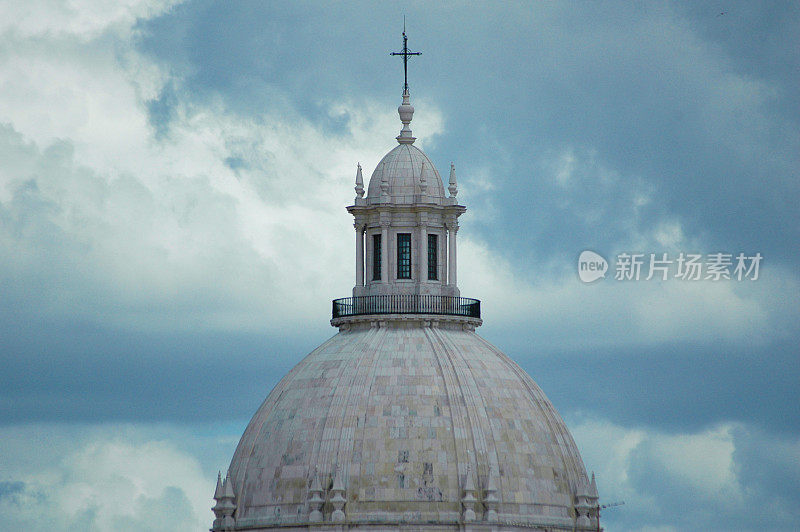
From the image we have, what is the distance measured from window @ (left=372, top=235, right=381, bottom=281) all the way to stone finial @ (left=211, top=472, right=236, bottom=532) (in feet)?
48.6

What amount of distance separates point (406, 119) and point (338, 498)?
2568cm

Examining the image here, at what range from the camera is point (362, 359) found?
163875mm

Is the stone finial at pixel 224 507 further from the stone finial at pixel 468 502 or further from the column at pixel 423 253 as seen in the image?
the column at pixel 423 253

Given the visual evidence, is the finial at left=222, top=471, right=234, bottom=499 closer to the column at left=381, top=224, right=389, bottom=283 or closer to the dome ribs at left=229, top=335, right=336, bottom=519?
the dome ribs at left=229, top=335, right=336, bottom=519

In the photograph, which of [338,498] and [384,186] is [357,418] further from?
[384,186]

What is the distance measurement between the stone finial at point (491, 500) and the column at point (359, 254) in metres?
16.1

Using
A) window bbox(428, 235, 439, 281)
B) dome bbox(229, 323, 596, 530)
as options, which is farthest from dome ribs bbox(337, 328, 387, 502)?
window bbox(428, 235, 439, 281)

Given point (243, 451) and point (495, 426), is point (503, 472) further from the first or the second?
point (243, 451)

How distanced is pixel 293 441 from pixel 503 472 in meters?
11.3

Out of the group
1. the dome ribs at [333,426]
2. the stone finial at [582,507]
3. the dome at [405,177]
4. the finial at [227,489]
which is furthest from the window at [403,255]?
the stone finial at [582,507]

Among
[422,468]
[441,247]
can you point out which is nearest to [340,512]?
[422,468]

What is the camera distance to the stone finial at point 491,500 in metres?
158

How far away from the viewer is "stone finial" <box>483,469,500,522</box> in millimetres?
157875

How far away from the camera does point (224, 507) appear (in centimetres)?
16212
